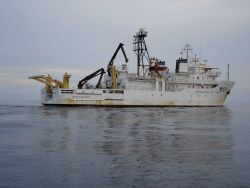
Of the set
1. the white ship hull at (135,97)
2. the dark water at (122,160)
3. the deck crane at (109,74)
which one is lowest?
the dark water at (122,160)

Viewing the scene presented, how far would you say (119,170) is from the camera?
1323 cm

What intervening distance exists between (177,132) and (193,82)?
35.2 m

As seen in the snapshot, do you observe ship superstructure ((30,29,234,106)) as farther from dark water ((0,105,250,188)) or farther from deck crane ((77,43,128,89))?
dark water ((0,105,250,188))

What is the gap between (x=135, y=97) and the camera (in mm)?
54938

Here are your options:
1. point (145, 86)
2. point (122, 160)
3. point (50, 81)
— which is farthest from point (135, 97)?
point (122, 160)

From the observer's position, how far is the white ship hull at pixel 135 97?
5281 cm

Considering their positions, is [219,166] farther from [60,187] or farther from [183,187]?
[60,187]

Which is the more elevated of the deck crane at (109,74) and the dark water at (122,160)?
the deck crane at (109,74)

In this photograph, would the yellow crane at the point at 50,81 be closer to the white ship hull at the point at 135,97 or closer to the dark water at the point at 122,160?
the white ship hull at the point at 135,97

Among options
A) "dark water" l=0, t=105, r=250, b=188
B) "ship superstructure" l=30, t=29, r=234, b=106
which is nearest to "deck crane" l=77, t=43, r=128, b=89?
"ship superstructure" l=30, t=29, r=234, b=106

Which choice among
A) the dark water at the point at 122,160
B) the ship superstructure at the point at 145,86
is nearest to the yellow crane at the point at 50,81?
the ship superstructure at the point at 145,86

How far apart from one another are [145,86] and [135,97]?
3470mm

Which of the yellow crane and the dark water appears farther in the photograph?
the yellow crane

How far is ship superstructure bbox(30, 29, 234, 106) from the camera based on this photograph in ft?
176
